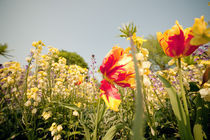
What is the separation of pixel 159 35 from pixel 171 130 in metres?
0.82

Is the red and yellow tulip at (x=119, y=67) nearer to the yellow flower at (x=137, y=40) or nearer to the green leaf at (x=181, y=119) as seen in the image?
the yellow flower at (x=137, y=40)

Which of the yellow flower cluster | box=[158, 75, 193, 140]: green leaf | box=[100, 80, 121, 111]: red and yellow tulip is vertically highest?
box=[100, 80, 121, 111]: red and yellow tulip

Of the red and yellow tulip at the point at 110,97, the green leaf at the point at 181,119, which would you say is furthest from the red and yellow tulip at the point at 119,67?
the green leaf at the point at 181,119

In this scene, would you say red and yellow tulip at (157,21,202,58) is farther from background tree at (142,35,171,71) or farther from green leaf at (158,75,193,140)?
background tree at (142,35,171,71)

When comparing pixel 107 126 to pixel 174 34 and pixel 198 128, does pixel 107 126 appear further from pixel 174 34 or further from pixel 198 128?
pixel 174 34

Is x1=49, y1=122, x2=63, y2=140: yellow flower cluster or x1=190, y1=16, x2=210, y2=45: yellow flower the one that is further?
x1=49, y1=122, x2=63, y2=140: yellow flower cluster

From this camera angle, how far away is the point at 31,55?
101 centimetres

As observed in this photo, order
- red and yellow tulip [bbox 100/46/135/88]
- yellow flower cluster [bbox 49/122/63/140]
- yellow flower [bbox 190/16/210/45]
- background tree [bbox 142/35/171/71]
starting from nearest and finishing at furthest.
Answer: yellow flower [bbox 190/16/210/45], red and yellow tulip [bbox 100/46/135/88], yellow flower cluster [bbox 49/122/63/140], background tree [bbox 142/35/171/71]

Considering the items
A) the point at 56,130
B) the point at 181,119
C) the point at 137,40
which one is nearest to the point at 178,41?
the point at 137,40

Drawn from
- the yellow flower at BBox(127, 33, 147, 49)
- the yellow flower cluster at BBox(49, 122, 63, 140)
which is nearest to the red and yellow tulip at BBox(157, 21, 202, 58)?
the yellow flower at BBox(127, 33, 147, 49)

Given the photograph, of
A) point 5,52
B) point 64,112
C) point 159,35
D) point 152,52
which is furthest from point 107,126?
point 152,52

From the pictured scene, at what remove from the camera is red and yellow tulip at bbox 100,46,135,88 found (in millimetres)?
473

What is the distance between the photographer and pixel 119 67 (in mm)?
490

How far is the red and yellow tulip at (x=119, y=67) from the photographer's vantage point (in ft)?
1.55
